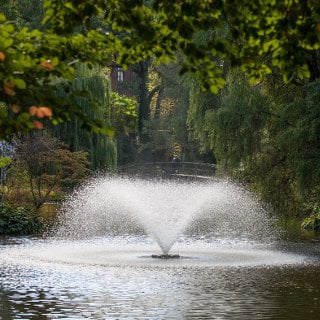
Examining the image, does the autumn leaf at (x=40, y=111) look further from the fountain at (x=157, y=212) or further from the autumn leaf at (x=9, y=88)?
the fountain at (x=157, y=212)

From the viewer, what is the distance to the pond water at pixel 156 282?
1272cm

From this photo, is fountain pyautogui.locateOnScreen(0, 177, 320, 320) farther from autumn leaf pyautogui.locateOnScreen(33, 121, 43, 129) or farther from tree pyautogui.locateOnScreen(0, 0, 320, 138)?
autumn leaf pyautogui.locateOnScreen(33, 121, 43, 129)

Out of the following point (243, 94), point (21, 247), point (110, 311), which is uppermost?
point (243, 94)

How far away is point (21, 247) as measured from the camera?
23.0m

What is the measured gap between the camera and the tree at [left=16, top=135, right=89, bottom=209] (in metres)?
32.8

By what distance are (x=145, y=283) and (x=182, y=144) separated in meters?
51.4

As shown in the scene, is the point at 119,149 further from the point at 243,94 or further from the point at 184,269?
the point at 184,269

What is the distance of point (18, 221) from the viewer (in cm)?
2861

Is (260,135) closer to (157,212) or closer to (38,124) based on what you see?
(157,212)

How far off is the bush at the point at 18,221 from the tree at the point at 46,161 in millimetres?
3355

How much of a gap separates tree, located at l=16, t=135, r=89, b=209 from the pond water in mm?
8877

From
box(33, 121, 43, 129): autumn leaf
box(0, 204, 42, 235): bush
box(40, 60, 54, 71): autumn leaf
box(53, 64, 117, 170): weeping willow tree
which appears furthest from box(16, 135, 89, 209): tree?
box(33, 121, 43, 129): autumn leaf

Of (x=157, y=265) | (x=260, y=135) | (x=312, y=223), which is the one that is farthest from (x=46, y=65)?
(x=312, y=223)

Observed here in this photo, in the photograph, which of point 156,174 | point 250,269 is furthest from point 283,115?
point 156,174
